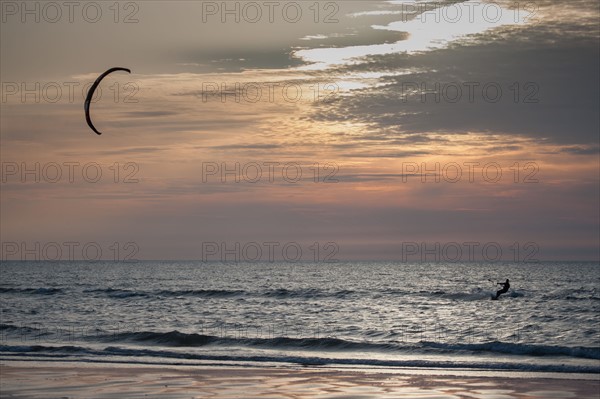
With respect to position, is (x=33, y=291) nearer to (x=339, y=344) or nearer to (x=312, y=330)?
(x=312, y=330)

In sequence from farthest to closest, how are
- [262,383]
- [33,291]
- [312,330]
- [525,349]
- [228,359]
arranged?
[33,291]
[312,330]
[525,349]
[228,359]
[262,383]

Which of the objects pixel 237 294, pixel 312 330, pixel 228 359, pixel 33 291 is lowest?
pixel 33 291

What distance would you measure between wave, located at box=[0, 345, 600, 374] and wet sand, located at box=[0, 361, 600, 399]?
6.36 ft

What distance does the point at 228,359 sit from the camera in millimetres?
25484

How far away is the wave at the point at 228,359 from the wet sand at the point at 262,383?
6.36 ft

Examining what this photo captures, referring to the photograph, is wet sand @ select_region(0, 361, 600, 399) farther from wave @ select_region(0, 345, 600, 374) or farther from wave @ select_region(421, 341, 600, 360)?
wave @ select_region(421, 341, 600, 360)

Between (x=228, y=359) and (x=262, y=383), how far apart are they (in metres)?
6.69

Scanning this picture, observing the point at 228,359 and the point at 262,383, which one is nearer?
the point at 262,383

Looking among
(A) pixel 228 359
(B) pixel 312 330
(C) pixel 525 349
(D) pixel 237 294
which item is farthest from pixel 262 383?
(D) pixel 237 294

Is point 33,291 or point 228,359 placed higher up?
point 228,359

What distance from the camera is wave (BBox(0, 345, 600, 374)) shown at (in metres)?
23.9

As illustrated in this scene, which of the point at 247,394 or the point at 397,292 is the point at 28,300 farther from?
the point at 247,394

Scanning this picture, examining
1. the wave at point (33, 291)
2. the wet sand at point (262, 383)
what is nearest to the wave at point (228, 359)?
the wet sand at point (262, 383)

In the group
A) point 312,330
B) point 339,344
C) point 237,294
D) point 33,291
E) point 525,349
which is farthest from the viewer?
point 33,291
